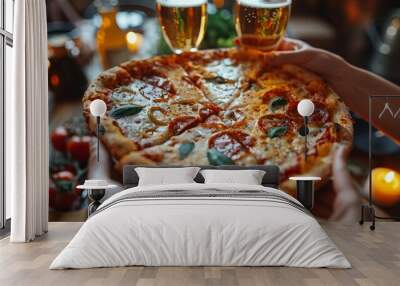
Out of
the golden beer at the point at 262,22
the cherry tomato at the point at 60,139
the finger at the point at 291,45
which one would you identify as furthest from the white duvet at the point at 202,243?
the finger at the point at 291,45

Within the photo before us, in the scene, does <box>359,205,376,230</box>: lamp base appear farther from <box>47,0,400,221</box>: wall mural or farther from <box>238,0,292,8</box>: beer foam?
<box>238,0,292,8</box>: beer foam

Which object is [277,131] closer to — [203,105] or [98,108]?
[203,105]

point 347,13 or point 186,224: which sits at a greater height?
point 347,13

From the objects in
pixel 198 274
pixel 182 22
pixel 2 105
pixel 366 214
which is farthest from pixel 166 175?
pixel 198 274

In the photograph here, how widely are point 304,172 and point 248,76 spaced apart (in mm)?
1396

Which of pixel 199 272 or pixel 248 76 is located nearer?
pixel 199 272

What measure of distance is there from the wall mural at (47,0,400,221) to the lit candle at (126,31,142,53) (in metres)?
0.01

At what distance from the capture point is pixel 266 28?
7227 mm

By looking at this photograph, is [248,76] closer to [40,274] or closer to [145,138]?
[145,138]

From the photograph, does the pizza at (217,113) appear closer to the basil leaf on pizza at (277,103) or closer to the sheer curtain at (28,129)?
the basil leaf on pizza at (277,103)

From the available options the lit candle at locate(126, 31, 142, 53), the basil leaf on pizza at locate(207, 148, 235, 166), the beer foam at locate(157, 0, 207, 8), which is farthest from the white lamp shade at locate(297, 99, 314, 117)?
the lit candle at locate(126, 31, 142, 53)

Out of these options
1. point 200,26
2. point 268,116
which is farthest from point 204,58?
point 268,116

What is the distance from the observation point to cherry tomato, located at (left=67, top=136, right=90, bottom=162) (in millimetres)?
7391

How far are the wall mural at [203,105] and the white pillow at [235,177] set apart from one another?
51 cm
